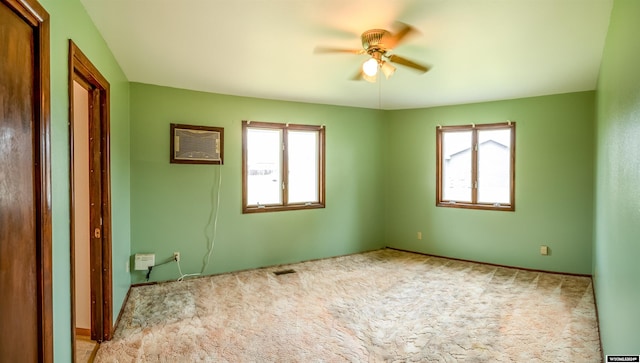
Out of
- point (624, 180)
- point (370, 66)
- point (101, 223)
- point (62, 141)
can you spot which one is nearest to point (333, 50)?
point (370, 66)

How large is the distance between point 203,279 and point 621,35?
14.2 feet

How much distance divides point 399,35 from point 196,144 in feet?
9.03

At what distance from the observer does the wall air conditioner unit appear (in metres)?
3.94

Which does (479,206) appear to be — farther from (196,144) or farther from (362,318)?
(196,144)

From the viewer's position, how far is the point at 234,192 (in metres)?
4.31

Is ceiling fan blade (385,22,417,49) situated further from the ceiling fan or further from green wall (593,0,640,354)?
green wall (593,0,640,354)

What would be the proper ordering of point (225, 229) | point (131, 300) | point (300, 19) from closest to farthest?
1. point (300, 19)
2. point (131, 300)
3. point (225, 229)

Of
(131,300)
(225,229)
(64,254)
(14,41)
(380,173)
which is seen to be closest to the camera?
(14,41)

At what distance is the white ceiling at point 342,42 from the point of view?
204 cm

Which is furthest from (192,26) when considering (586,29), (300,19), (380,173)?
(380,173)

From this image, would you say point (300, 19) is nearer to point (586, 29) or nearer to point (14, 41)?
point (14, 41)

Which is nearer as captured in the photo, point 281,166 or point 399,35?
point 399,35

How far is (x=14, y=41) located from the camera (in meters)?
1.15

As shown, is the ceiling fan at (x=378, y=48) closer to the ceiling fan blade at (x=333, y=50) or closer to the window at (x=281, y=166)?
the ceiling fan blade at (x=333, y=50)
